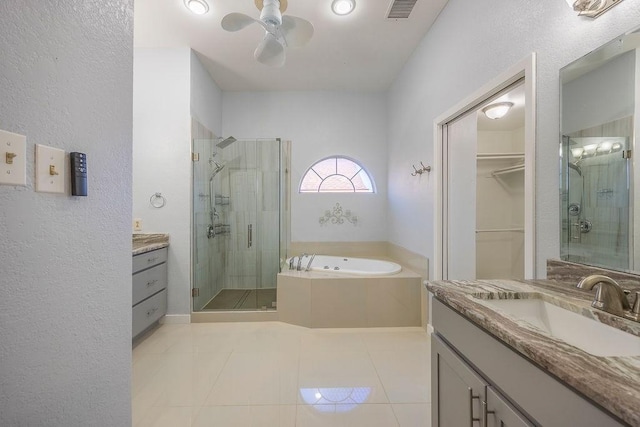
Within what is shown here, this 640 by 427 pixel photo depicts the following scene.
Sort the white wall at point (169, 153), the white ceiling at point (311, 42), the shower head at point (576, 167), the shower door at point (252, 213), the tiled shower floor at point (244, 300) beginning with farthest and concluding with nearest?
1. the shower door at point (252, 213)
2. the tiled shower floor at point (244, 300)
3. the white wall at point (169, 153)
4. the white ceiling at point (311, 42)
5. the shower head at point (576, 167)

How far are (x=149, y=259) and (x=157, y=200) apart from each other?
67 centimetres

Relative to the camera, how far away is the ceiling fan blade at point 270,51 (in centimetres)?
194

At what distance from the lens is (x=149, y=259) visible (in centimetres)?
244

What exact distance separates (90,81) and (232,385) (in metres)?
1.87

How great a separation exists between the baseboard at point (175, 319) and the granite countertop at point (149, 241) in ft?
2.44

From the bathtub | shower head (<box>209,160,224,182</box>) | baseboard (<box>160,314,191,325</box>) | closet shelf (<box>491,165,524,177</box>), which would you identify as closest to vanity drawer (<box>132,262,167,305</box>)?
baseboard (<box>160,314,191,325</box>)

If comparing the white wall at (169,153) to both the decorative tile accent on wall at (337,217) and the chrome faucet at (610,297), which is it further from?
the chrome faucet at (610,297)

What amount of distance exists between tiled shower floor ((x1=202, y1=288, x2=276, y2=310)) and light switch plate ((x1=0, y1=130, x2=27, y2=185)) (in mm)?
2527

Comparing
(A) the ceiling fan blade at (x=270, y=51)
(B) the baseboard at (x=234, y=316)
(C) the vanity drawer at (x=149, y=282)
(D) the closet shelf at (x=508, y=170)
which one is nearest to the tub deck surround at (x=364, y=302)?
(B) the baseboard at (x=234, y=316)

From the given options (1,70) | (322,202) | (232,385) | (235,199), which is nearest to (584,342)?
(1,70)

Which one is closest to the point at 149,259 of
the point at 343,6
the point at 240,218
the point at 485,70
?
the point at 240,218

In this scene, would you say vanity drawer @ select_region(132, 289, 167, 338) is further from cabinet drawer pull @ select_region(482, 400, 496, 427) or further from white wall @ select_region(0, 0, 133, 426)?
cabinet drawer pull @ select_region(482, 400, 496, 427)

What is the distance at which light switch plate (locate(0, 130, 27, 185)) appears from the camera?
1.82ft

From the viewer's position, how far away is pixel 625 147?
0.97 m
